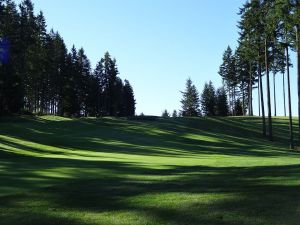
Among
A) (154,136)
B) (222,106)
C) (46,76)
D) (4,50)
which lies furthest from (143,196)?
(222,106)

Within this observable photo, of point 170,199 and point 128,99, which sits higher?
point 128,99

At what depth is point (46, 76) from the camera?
87.7 m

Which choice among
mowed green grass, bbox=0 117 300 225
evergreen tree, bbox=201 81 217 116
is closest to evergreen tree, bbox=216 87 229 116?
evergreen tree, bbox=201 81 217 116

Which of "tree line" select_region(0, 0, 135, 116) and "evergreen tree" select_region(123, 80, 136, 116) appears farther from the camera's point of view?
"evergreen tree" select_region(123, 80, 136, 116)

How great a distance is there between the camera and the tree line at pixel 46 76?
6775 cm

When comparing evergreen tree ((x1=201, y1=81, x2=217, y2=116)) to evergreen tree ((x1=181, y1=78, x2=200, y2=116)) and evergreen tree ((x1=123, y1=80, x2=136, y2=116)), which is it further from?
evergreen tree ((x1=123, y1=80, x2=136, y2=116))

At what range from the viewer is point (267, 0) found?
5094 cm

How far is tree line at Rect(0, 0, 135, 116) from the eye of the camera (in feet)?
222

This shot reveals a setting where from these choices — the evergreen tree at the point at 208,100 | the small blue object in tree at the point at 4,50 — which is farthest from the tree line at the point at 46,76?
the evergreen tree at the point at 208,100

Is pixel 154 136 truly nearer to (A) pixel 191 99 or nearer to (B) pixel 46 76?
(B) pixel 46 76

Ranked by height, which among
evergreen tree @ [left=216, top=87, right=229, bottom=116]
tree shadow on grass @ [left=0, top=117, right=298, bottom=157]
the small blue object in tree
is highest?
the small blue object in tree

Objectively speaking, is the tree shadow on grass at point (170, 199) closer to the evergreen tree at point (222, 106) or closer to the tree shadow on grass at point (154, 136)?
the tree shadow on grass at point (154, 136)

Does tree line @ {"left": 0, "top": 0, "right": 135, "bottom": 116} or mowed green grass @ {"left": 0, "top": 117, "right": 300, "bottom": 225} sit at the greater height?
tree line @ {"left": 0, "top": 0, "right": 135, "bottom": 116}

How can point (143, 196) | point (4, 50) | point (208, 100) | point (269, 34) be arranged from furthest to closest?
point (208, 100) < point (4, 50) < point (269, 34) < point (143, 196)
